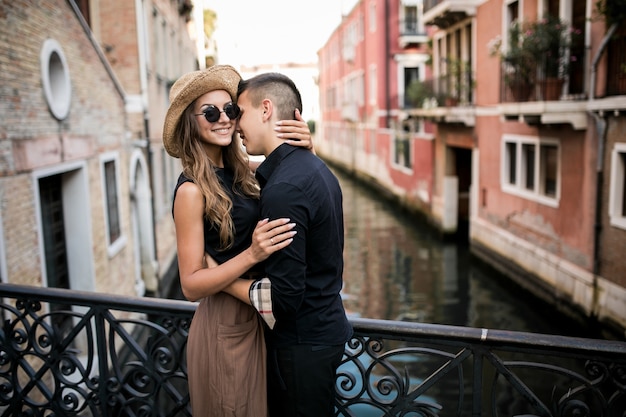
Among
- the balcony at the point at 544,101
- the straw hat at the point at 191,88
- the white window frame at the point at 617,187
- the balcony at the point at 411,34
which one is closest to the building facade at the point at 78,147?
the straw hat at the point at 191,88

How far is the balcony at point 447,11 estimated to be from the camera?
14.6m

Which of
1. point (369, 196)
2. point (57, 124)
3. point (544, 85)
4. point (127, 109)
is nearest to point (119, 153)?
point (127, 109)

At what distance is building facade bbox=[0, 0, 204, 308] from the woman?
3.29 meters

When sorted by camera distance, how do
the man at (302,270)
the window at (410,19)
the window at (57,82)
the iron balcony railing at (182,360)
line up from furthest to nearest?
1. the window at (410,19)
2. the window at (57,82)
3. the iron balcony railing at (182,360)
4. the man at (302,270)

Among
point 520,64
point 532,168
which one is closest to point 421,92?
point 532,168

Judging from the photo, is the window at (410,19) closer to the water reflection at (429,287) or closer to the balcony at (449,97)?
the balcony at (449,97)

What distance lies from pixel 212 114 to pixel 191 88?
115 mm

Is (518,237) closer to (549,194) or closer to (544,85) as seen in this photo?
(549,194)

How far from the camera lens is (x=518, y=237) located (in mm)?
12281

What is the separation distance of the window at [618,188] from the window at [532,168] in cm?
183

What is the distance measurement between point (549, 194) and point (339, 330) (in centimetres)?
1037

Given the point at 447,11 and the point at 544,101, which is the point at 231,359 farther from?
the point at 447,11

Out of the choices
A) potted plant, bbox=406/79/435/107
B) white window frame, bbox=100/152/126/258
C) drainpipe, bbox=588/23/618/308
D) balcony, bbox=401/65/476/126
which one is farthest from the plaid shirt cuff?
potted plant, bbox=406/79/435/107

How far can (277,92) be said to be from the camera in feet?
6.06
